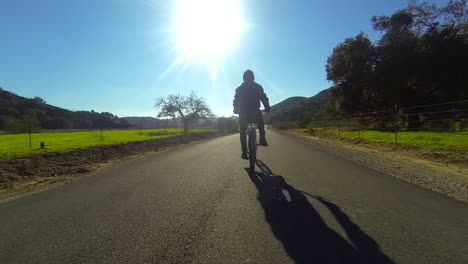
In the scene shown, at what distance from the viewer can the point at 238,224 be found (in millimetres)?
3672

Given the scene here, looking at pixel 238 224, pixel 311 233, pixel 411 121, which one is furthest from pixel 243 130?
pixel 411 121

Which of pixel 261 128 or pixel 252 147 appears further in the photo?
pixel 261 128

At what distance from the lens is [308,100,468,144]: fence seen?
1784cm

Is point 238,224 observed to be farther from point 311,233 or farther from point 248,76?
→ point 248,76

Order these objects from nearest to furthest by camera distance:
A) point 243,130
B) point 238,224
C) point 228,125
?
point 238,224, point 243,130, point 228,125

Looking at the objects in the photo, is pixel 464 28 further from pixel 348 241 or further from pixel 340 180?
pixel 348 241

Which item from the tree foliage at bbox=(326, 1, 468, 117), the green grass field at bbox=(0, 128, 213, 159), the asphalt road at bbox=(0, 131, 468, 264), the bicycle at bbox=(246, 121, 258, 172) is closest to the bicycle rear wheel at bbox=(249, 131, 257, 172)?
the bicycle at bbox=(246, 121, 258, 172)

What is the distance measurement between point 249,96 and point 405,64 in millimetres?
30836

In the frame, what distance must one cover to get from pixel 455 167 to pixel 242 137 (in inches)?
253

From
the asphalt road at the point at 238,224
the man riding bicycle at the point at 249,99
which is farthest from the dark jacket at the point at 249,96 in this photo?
the asphalt road at the point at 238,224

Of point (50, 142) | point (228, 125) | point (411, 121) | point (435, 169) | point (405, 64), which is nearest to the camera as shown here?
point (435, 169)

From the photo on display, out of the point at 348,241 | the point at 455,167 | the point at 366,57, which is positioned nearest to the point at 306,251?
the point at 348,241

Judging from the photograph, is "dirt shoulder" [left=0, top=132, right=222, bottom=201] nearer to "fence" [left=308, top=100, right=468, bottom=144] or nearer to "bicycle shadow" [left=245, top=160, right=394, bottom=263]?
"bicycle shadow" [left=245, top=160, right=394, bottom=263]

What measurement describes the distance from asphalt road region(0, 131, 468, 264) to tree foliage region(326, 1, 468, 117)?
3065 cm
